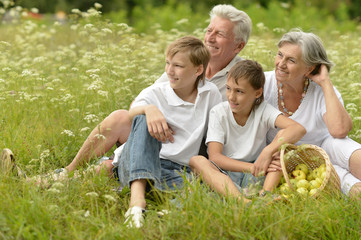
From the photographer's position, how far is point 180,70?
3576 millimetres

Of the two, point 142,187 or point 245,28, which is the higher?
point 245,28

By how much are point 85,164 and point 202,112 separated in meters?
0.94

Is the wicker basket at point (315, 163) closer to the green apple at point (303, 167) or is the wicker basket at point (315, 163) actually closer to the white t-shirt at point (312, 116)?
the green apple at point (303, 167)

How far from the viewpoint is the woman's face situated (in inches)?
143

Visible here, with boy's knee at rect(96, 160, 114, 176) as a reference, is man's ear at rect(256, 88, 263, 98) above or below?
above

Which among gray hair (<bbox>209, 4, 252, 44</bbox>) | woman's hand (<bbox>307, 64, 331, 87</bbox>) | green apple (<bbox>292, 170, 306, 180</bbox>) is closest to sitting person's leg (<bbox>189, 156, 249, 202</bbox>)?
green apple (<bbox>292, 170, 306, 180</bbox>)

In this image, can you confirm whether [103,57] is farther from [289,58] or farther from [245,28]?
[289,58]

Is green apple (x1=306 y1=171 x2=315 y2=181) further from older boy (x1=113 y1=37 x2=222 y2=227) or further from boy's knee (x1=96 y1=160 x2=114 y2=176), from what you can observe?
boy's knee (x1=96 y1=160 x2=114 y2=176)

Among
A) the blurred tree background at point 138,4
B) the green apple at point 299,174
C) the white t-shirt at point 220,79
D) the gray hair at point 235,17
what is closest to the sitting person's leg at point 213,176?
the green apple at point 299,174

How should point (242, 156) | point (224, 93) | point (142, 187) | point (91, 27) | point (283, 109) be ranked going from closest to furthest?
1. point (142, 187)
2. point (242, 156)
3. point (283, 109)
4. point (224, 93)
5. point (91, 27)

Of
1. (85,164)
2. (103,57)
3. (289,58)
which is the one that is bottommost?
(85,164)

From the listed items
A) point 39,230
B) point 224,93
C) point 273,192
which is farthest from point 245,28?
point 39,230

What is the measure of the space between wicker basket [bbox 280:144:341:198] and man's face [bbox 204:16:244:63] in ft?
3.26

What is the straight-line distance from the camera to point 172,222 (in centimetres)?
274
